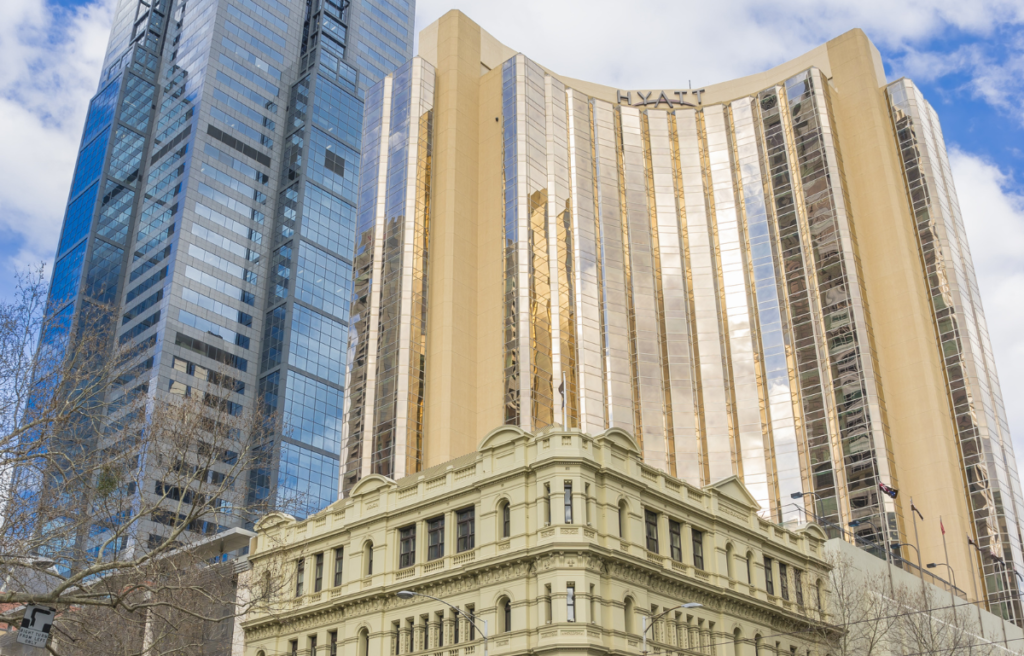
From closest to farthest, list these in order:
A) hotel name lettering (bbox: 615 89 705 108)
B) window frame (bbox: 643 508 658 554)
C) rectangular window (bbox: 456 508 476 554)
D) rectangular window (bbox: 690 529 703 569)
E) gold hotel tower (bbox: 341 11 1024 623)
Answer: rectangular window (bbox: 456 508 476 554) → window frame (bbox: 643 508 658 554) → rectangular window (bbox: 690 529 703 569) → gold hotel tower (bbox: 341 11 1024 623) → hotel name lettering (bbox: 615 89 705 108)

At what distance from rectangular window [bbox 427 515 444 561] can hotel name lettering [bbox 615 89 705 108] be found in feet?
259

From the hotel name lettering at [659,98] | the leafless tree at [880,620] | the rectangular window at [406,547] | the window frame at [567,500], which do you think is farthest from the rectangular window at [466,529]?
the hotel name lettering at [659,98]

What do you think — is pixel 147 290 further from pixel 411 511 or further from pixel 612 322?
pixel 411 511

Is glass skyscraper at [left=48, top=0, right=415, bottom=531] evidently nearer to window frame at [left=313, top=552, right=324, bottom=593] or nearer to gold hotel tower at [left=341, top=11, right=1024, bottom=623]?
gold hotel tower at [left=341, top=11, right=1024, bottom=623]

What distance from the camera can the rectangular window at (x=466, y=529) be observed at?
149 feet

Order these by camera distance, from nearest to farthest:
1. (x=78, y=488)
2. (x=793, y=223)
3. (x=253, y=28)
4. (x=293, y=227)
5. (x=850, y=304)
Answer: (x=78, y=488), (x=850, y=304), (x=793, y=223), (x=293, y=227), (x=253, y=28)

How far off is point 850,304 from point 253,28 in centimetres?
11064

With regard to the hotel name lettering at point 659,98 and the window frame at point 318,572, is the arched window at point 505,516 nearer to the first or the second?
the window frame at point 318,572

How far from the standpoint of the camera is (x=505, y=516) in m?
44.7

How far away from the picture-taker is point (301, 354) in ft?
453

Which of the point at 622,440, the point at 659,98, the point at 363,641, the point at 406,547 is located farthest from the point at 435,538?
the point at 659,98

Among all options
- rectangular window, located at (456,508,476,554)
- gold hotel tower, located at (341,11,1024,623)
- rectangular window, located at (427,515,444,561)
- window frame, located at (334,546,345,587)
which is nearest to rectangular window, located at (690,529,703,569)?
rectangular window, located at (456,508,476,554)

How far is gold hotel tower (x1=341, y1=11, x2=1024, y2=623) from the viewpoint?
8944 centimetres

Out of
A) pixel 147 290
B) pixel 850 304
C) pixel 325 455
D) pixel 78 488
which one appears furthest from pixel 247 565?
pixel 147 290
